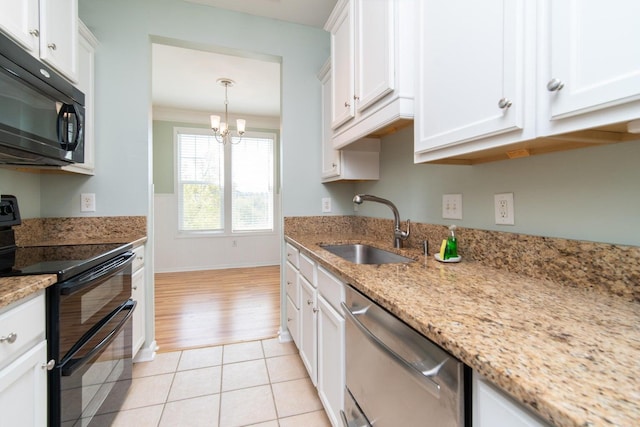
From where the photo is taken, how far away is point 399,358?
2.34ft

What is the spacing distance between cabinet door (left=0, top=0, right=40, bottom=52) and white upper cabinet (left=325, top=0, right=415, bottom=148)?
150 cm

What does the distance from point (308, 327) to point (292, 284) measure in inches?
18.9

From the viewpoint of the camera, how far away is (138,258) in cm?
190

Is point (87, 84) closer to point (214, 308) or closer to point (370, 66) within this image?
point (370, 66)

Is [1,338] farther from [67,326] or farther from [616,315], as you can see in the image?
[616,315]

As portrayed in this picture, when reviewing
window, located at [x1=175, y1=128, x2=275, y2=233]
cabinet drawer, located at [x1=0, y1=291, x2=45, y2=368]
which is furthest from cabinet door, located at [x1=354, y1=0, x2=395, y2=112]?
window, located at [x1=175, y1=128, x2=275, y2=233]

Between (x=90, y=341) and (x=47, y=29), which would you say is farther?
(x=47, y=29)

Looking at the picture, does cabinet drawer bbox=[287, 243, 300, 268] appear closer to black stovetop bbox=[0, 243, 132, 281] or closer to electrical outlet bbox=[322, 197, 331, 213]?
electrical outlet bbox=[322, 197, 331, 213]

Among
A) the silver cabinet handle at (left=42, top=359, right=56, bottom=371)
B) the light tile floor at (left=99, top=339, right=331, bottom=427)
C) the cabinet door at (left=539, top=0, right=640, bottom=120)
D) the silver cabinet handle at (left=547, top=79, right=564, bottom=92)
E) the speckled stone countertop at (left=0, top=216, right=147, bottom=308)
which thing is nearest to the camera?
the cabinet door at (left=539, top=0, right=640, bottom=120)

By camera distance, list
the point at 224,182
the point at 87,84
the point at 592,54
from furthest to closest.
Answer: the point at 224,182
the point at 87,84
the point at 592,54

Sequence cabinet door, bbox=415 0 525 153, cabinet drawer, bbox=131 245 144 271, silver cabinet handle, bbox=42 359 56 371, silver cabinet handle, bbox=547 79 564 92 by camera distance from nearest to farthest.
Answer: silver cabinet handle, bbox=547 79 564 92
cabinet door, bbox=415 0 525 153
silver cabinet handle, bbox=42 359 56 371
cabinet drawer, bbox=131 245 144 271

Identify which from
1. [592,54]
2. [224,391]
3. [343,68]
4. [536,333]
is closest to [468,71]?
[592,54]

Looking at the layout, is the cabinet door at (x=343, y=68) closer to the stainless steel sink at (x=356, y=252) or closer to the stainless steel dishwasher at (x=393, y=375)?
the stainless steel sink at (x=356, y=252)

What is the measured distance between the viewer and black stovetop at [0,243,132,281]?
101 cm
